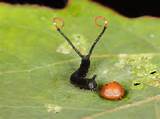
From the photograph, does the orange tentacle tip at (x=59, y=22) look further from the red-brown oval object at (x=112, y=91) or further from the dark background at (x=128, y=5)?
the red-brown oval object at (x=112, y=91)

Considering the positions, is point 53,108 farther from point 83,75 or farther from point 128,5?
point 128,5

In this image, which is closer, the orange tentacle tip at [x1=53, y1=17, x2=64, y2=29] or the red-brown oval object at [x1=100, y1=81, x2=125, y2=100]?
the red-brown oval object at [x1=100, y1=81, x2=125, y2=100]

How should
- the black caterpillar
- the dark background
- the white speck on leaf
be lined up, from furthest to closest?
1. the dark background
2. the black caterpillar
3. the white speck on leaf

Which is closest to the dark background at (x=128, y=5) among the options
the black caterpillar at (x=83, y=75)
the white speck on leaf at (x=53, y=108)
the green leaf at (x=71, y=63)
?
the green leaf at (x=71, y=63)

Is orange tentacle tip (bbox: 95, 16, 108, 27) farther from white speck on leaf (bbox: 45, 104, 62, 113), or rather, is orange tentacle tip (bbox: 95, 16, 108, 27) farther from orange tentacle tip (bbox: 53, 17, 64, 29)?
white speck on leaf (bbox: 45, 104, 62, 113)

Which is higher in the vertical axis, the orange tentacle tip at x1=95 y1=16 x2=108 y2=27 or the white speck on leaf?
the white speck on leaf

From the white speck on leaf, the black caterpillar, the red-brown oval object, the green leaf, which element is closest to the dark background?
the green leaf
